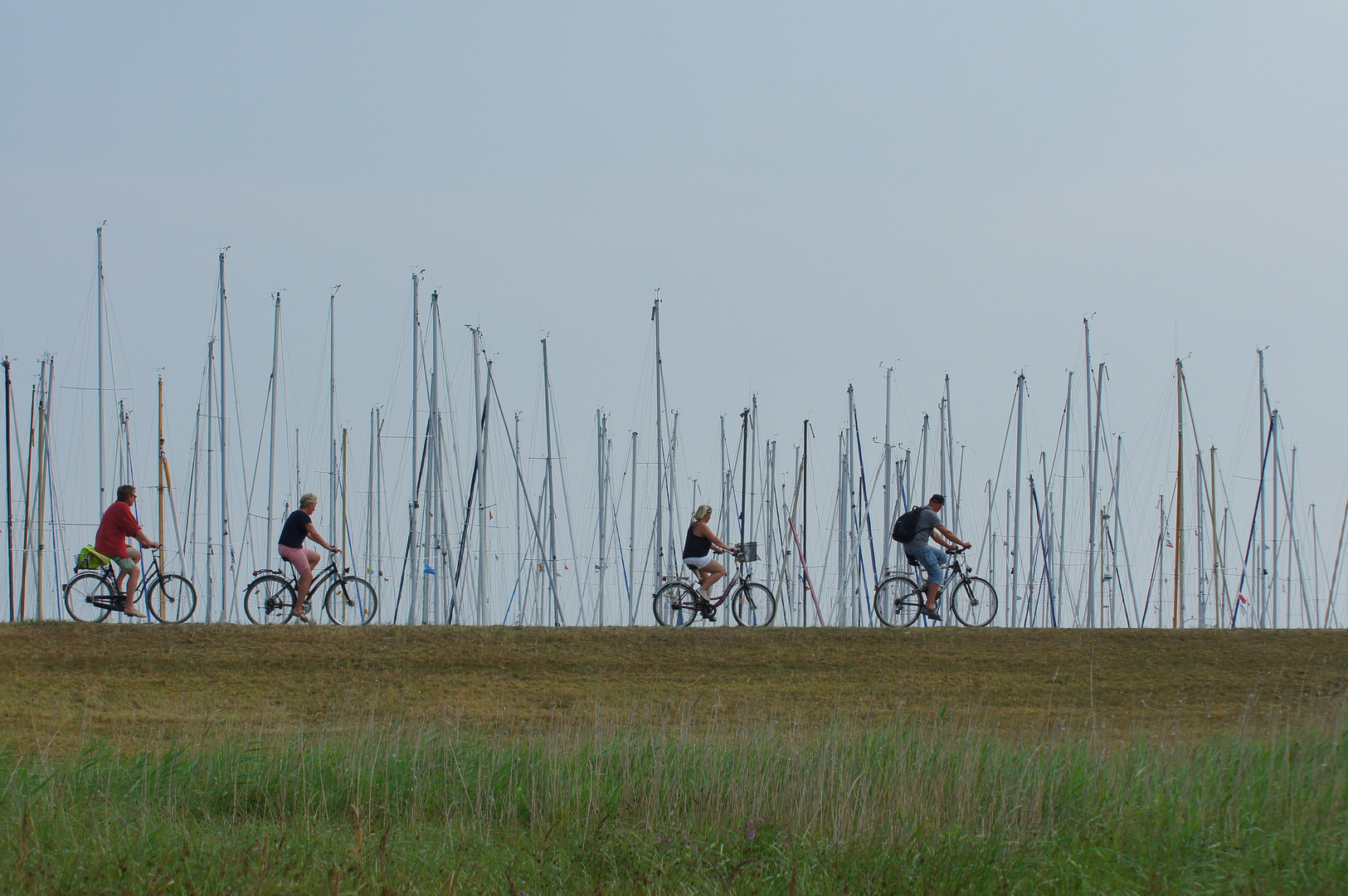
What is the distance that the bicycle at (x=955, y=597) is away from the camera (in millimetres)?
19469

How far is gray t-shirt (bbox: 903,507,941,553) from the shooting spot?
62.2 feet

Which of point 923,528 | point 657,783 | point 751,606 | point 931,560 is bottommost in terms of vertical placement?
point 657,783

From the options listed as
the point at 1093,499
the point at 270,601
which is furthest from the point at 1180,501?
the point at 270,601

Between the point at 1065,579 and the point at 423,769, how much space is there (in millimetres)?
27966

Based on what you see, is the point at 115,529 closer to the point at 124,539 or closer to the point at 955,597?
the point at 124,539

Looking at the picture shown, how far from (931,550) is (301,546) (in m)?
9.06

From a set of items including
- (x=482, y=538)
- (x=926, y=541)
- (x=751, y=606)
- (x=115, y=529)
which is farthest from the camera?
(x=482, y=538)

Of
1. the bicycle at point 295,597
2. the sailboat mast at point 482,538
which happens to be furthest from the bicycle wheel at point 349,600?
the sailboat mast at point 482,538

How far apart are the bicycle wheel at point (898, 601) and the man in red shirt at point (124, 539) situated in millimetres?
10616

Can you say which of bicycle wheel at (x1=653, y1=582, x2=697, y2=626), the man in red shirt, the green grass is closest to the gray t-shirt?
bicycle wheel at (x1=653, y1=582, x2=697, y2=626)

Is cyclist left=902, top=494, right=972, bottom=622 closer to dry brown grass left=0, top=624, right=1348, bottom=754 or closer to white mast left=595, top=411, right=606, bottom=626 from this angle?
dry brown grass left=0, top=624, right=1348, bottom=754

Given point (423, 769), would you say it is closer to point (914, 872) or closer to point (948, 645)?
point (914, 872)

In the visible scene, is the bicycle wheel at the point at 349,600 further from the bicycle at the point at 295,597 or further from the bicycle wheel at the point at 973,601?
the bicycle wheel at the point at 973,601

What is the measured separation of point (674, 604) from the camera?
1969 cm
